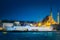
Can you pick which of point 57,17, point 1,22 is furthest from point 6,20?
point 57,17

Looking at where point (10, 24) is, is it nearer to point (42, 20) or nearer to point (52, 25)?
point (42, 20)

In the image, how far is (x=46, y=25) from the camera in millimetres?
9281

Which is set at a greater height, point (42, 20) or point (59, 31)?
point (42, 20)

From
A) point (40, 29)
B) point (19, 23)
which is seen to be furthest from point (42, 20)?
point (19, 23)

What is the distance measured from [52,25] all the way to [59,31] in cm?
51

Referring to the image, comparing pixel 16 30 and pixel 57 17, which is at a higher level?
pixel 57 17

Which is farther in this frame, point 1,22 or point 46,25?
point 46,25

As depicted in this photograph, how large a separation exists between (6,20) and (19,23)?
2.36 feet

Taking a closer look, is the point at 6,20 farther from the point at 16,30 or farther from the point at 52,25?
the point at 52,25

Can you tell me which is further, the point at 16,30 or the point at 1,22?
the point at 16,30

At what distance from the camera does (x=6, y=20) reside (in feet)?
27.8

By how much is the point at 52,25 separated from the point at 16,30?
1943mm

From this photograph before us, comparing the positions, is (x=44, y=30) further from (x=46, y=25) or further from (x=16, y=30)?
(x=16, y=30)

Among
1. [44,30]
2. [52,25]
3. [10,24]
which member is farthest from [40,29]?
[10,24]
